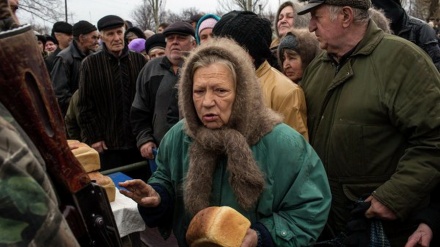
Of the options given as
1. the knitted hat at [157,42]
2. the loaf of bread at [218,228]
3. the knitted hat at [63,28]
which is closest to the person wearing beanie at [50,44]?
the knitted hat at [63,28]

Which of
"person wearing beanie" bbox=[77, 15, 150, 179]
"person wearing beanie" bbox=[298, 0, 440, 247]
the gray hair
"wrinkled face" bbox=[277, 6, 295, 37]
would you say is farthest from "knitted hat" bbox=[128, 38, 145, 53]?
the gray hair

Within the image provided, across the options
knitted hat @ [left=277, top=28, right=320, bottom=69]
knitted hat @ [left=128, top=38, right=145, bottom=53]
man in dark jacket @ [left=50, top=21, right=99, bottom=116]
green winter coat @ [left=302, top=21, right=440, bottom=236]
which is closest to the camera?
green winter coat @ [left=302, top=21, right=440, bottom=236]

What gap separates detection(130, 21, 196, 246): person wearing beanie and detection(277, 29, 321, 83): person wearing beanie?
1.15m

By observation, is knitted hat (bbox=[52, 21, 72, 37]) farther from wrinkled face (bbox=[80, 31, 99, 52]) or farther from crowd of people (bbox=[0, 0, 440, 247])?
crowd of people (bbox=[0, 0, 440, 247])

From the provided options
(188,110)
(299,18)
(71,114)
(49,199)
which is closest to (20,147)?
(49,199)

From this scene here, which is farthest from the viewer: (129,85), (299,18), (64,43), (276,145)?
Answer: (64,43)

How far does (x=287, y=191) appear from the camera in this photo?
2008 mm

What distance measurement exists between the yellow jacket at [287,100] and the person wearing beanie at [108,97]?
7.40 feet

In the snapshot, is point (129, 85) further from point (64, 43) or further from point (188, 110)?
point (64, 43)

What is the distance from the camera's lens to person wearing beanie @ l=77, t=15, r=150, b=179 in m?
4.67

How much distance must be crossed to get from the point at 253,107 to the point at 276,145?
0.21 m

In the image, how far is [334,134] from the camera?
2.46 meters

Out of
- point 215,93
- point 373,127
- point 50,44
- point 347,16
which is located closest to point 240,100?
point 215,93

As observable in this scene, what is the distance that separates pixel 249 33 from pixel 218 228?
64.6 inches
